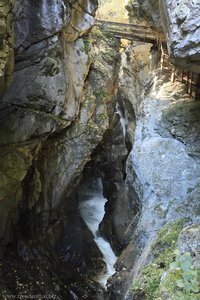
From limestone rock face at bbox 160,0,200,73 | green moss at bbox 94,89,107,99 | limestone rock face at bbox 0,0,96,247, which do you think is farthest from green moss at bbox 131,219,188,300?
green moss at bbox 94,89,107,99

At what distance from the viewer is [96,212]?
80.5 feet

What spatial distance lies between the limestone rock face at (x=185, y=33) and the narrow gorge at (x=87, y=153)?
0.02m

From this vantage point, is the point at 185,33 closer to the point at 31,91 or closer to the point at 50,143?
the point at 31,91

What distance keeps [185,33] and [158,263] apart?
4.64 metres

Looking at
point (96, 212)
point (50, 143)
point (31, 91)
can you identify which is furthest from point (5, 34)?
point (96, 212)

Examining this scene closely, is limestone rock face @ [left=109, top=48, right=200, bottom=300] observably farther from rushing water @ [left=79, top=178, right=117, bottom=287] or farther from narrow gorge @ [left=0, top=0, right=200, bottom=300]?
rushing water @ [left=79, top=178, right=117, bottom=287]

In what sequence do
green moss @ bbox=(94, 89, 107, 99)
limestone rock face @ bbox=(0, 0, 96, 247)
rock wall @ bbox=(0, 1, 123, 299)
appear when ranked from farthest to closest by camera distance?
green moss @ bbox=(94, 89, 107, 99) < rock wall @ bbox=(0, 1, 123, 299) < limestone rock face @ bbox=(0, 0, 96, 247)

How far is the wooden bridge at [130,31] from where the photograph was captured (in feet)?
66.9

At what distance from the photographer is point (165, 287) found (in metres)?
5.92

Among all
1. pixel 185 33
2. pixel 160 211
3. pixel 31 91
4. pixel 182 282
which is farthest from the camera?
pixel 31 91

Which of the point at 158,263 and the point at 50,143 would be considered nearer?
the point at 158,263

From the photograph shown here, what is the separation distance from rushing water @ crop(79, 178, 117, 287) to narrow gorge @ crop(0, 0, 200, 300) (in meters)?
0.13

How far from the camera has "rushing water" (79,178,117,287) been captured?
19953mm

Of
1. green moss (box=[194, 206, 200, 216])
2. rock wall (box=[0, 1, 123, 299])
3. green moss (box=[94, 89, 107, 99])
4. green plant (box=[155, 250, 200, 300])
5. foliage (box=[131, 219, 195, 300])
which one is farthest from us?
green moss (box=[94, 89, 107, 99])
